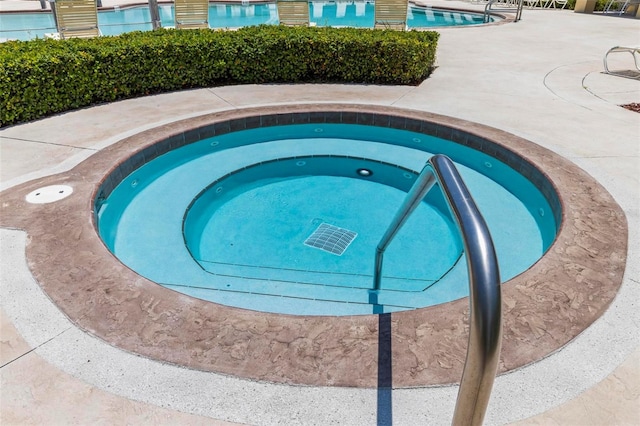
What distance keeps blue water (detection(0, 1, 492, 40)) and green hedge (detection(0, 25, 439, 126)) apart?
9.15m

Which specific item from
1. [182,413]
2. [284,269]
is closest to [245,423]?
[182,413]

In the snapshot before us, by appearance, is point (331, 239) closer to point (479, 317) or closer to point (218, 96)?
point (479, 317)

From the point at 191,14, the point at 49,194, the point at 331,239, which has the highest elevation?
the point at 191,14

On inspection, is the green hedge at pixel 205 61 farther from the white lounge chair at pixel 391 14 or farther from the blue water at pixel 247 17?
the blue water at pixel 247 17

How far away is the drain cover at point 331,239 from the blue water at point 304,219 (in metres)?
0.09

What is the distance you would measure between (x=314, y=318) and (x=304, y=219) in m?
2.62

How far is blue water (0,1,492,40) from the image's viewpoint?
715 inches

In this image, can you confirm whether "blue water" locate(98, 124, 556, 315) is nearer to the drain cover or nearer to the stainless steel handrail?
the drain cover

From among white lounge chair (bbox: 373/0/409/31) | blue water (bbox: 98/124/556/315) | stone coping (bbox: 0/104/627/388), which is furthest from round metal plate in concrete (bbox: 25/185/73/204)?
white lounge chair (bbox: 373/0/409/31)

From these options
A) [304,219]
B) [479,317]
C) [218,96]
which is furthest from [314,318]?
[218,96]

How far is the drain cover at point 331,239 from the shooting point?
5.19 metres

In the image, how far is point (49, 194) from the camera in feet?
15.8

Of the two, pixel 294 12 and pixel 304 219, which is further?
pixel 294 12

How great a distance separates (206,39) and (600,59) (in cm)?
971
